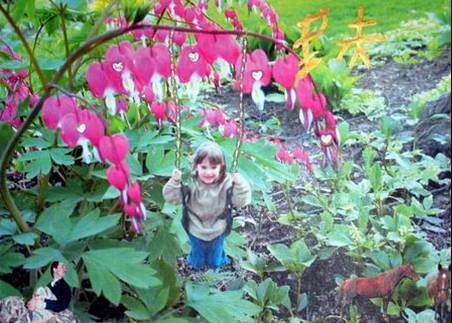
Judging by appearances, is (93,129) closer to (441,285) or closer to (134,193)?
(134,193)

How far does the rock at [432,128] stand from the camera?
3.88 feet

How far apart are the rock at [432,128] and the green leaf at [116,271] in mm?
503

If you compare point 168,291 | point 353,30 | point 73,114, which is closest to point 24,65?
point 73,114

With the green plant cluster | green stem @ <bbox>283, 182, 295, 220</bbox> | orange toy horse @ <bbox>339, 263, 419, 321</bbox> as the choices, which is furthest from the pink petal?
green stem @ <bbox>283, 182, 295, 220</bbox>

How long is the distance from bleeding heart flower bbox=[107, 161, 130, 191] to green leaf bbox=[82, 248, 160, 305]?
167 millimetres

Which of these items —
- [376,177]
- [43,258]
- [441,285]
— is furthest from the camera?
[376,177]

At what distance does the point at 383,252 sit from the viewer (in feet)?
4.80

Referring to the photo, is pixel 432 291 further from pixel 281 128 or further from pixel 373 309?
pixel 281 128

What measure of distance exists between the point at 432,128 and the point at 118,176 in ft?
2.21

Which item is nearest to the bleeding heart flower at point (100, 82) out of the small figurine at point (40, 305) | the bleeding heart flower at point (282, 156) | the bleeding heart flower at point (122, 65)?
the bleeding heart flower at point (122, 65)

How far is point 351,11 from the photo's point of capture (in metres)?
1.39

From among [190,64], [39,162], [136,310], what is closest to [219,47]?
[190,64]

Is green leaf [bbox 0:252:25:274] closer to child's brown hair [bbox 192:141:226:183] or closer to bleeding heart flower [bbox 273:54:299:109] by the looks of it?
child's brown hair [bbox 192:141:226:183]

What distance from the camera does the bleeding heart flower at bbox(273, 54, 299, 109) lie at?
3.17ft
